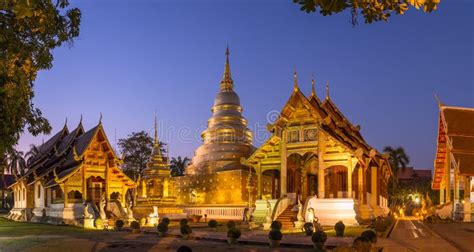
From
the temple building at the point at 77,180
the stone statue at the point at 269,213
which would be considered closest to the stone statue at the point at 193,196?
the temple building at the point at 77,180

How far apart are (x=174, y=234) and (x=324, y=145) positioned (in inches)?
353

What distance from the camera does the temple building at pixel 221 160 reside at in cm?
4356

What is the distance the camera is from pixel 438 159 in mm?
43562

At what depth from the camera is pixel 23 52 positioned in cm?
1084

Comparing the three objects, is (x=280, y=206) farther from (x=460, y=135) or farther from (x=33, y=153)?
(x=33, y=153)

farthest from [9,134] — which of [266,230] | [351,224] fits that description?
[351,224]

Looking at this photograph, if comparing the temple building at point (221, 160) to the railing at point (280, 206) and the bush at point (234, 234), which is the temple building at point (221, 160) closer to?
the railing at point (280, 206)

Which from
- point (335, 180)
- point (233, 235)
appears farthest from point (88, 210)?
point (335, 180)

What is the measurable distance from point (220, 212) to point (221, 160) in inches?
368

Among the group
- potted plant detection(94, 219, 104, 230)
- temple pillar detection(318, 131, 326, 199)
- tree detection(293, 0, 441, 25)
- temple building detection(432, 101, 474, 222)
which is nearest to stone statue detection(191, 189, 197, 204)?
potted plant detection(94, 219, 104, 230)

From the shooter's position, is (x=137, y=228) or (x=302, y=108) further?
(x=302, y=108)

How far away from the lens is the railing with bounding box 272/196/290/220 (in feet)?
80.5

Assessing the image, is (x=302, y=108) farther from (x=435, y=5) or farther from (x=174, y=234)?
(x=435, y=5)

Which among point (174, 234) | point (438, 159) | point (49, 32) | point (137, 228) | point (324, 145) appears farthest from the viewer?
point (438, 159)
